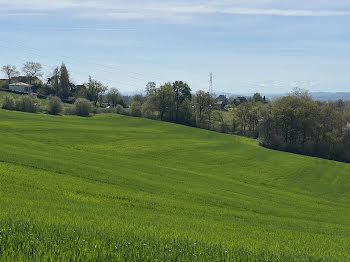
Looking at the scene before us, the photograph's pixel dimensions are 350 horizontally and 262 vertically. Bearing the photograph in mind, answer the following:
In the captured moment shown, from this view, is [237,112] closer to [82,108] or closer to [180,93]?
[180,93]

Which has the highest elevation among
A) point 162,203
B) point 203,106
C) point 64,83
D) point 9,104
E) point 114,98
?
point 64,83

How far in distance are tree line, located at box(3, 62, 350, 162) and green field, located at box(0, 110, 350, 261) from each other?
14624 mm

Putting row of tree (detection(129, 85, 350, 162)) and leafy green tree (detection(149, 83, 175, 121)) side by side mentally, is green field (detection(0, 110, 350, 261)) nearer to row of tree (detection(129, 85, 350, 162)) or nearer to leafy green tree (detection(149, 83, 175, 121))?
row of tree (detection(129, 85, 350, 162))

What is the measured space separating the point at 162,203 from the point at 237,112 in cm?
9483

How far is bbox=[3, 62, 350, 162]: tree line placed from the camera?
91312mm

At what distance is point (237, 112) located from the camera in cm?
11894

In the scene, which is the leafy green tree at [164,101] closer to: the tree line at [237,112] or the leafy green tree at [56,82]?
the tree line at [237,112]

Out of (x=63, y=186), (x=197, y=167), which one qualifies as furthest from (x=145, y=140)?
(x=63, y=186)

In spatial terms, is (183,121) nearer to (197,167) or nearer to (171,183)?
(197,167)

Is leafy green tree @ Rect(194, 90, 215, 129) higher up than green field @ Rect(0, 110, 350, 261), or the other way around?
leafy green tree @ Rect(194, 90, 215, 129)

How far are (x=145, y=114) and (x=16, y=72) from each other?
342 ft

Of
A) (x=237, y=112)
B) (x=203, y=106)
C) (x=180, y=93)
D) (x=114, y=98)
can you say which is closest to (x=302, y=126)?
(x=237, y=112)

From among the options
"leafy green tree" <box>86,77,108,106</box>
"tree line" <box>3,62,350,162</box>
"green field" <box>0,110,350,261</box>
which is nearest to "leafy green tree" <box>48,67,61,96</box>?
"tree line" <box>3,62,350,162</box>

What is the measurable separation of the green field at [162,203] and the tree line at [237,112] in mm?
14624
